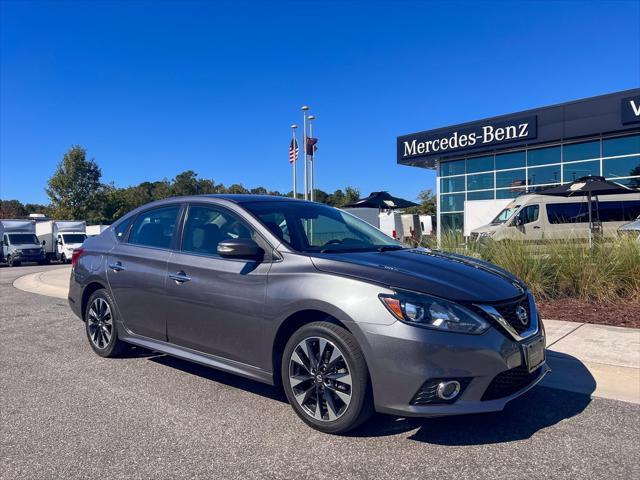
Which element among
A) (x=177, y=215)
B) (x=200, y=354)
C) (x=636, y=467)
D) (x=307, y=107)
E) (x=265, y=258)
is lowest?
(x=636, y=467)

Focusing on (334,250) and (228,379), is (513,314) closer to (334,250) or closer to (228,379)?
(334,250)

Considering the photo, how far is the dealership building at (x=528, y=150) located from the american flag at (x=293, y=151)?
5970 millimetres

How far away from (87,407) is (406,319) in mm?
2647

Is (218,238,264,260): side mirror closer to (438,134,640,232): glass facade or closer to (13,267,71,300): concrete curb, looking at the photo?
(13,267,71,300): concrete curb

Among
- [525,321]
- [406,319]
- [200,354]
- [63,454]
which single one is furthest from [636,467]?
[63,454]

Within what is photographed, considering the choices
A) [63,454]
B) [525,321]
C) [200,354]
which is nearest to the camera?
[63,454]

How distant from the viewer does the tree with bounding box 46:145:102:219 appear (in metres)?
45.7

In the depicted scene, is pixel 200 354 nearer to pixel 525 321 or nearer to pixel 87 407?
pixel 87 407

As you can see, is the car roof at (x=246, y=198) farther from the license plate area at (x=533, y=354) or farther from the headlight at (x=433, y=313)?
the license plate area at (x=533, y=354)

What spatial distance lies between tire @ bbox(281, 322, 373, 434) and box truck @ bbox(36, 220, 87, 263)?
106ft

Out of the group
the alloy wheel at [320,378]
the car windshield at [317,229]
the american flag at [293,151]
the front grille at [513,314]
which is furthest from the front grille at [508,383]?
the american flag at [293,151]

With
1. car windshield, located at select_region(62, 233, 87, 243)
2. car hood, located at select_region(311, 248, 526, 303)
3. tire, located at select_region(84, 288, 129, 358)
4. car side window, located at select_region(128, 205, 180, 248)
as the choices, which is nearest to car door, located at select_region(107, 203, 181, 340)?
car side window, located at select_region(128, 205, 180, 248)

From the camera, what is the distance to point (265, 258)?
3.84 metres

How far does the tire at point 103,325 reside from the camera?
520 cm
